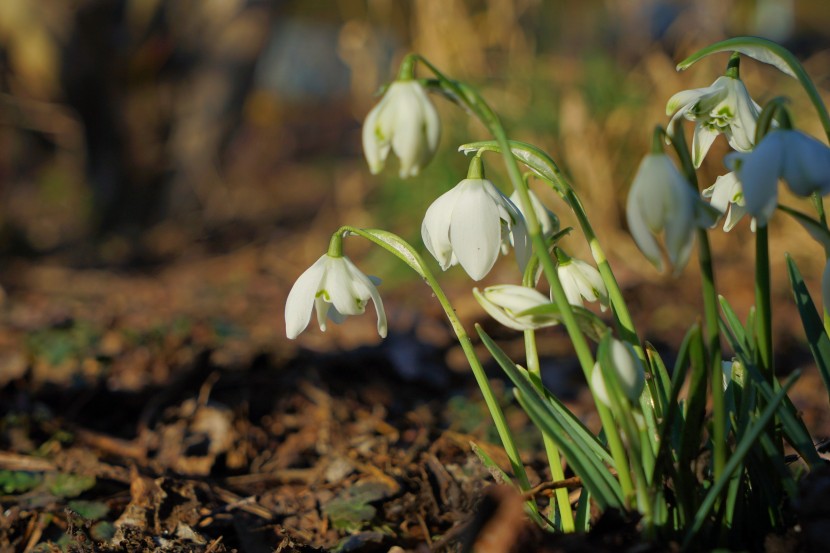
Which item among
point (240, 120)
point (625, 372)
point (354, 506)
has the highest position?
point (240, 120)

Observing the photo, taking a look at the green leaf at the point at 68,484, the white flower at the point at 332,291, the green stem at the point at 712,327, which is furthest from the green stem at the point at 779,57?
the green leaf at the point at 68,484

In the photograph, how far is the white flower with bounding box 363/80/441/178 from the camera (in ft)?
2.85

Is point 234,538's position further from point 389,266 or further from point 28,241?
point 28,241

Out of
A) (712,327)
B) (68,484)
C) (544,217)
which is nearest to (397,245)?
(544,217)

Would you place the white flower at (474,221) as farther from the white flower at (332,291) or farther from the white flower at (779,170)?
the white flower at (779,170)

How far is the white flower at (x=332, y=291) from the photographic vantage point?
1.05 meters

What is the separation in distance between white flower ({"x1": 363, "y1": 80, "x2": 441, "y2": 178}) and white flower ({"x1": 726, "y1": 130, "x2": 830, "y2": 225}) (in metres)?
0.32

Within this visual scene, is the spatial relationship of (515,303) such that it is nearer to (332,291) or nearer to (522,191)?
(522,191)

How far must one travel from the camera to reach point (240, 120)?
4.95 metres

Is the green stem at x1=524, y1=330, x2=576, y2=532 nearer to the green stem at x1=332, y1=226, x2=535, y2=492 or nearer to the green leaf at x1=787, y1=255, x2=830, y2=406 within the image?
the green stem at x1=332, y1=226, x2=535, y2=492

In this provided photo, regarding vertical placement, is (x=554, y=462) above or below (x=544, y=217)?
below

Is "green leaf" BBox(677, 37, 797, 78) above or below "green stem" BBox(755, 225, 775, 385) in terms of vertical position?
above

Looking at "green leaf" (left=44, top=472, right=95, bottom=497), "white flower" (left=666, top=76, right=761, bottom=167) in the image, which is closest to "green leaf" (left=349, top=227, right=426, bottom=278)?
"white flower" (left=666, top=76, right=761, bottom=167)

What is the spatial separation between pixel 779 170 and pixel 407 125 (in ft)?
1.26
